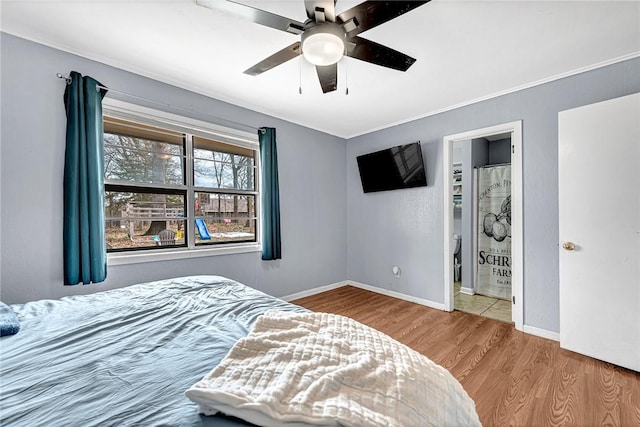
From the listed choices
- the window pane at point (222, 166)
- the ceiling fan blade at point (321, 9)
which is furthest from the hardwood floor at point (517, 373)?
the ceiling fan blade at point (321, 9)

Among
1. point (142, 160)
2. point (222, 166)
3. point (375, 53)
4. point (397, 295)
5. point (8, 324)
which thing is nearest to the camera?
point (8, 324)

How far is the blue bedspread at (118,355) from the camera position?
67cm

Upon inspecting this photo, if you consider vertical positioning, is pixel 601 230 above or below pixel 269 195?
below

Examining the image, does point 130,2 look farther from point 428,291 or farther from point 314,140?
point 428,291

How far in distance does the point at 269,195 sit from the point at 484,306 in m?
2.99

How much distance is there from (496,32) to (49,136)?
3283 millimetres

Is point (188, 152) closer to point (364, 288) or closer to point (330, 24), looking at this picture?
point (330, 24)

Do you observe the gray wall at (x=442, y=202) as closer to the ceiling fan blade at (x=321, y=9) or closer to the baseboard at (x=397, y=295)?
the baseboard at (x=397, y=295)

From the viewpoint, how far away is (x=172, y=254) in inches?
98.6

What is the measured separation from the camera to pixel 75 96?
197cm

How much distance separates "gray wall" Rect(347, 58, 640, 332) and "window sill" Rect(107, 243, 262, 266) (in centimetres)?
175

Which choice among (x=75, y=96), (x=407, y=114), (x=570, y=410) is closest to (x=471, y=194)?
(x=407, y=114)

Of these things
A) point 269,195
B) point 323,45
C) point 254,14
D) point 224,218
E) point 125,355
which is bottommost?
point 125,355

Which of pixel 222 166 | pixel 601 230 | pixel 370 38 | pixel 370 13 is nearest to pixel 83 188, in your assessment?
pixel 222 166
